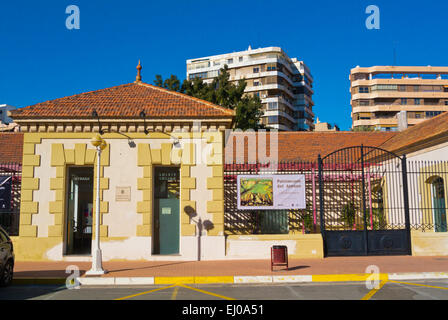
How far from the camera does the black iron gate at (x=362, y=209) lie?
14211 mm

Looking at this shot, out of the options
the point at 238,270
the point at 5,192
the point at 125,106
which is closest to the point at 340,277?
the point at 238,270

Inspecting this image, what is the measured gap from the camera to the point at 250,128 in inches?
1251

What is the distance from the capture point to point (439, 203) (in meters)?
17.0

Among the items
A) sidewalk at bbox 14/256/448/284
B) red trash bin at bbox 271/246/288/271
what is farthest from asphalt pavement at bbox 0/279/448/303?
red trash bin at bbox 271/246/288/271

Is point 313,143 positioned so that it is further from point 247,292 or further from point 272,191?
point 247,292

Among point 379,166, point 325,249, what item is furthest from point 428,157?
point 325,249

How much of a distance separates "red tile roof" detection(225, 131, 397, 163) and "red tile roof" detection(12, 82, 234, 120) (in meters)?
6.23

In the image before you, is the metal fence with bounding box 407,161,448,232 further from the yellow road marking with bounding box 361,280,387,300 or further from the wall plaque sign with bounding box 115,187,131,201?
the wall plaque sign with bounding box 115,187,131,201

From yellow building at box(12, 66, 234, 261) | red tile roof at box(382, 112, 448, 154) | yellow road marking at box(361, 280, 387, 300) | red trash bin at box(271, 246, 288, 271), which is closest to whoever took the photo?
yellow road marking at box(361, 280, 387, 300)

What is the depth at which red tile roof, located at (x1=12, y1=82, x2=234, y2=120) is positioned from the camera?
13.9 metres

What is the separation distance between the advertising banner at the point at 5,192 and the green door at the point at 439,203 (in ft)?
53.6

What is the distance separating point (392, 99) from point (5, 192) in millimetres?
70850

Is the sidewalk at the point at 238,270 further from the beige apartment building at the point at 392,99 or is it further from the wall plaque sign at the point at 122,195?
the beige apartment building at the point at 392,99

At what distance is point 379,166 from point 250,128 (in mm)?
13514
